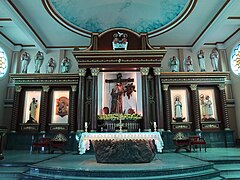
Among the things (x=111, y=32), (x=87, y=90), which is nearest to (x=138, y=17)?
(x=111, y=32)

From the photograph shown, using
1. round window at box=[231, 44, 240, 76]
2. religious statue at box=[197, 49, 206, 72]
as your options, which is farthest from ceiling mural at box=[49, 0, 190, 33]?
round window at box=[231, 44, 240, 76]

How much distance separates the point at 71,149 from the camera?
957 centimetres

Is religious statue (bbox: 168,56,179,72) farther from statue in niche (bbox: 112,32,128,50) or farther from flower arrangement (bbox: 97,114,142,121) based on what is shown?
flower arrangement (bbox: 97,114,142,121)

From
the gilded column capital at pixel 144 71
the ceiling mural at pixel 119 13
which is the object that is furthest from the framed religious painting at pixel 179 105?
the ceiling mural at pixel 119 13

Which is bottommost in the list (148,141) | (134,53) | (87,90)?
(148,141)

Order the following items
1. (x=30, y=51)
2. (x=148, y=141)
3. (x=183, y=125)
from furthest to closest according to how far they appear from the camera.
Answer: (x=30, y=51) → (x=183, y=125) → (x=148, y=141)

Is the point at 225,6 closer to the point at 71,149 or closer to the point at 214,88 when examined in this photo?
the point at 214,88

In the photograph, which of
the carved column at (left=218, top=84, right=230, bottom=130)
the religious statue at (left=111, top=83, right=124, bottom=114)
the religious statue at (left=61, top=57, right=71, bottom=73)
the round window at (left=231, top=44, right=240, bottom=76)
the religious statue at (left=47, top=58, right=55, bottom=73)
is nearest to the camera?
the religious statue at (left=111, top=83, right=124, bottom=114)

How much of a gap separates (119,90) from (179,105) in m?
3.18

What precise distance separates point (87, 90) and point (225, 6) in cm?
702

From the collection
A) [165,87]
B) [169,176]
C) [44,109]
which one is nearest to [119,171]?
[169,176]

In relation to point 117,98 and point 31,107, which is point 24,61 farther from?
point 117,98

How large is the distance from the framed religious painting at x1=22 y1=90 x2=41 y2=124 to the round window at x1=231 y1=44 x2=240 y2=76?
10.7 meters

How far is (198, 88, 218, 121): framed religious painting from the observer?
10.5 metres
